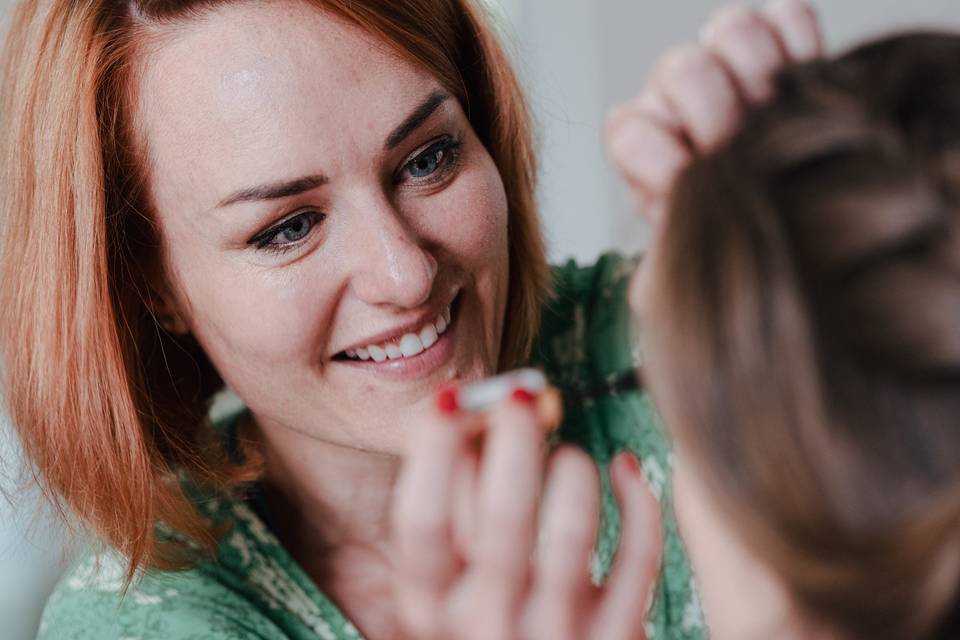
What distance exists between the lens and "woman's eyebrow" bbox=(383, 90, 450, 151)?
2.88 feet

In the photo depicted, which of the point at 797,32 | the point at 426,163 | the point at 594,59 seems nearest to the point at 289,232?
the point at 426,163

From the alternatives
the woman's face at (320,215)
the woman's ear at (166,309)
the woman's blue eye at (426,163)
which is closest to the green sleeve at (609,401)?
the woman's face at (320,215)

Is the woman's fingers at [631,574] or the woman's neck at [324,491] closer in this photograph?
the woman's fingers at [631,574]

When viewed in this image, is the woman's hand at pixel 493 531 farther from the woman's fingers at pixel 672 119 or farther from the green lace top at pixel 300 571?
the green lace top at pixel 300 571

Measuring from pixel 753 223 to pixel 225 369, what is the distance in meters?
0.65

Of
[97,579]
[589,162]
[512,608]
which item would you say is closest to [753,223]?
[512,608]

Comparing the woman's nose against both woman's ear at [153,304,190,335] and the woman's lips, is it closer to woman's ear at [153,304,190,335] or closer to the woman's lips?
the woman's lips

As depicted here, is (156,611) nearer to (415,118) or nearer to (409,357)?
(409,357)

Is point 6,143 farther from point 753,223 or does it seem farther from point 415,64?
point 753,223

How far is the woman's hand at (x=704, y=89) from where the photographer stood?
Answer: 0.63 meters

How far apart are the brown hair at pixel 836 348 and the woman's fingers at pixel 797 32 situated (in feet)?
0.43

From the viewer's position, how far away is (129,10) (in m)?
0.94

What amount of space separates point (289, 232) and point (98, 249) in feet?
0.63

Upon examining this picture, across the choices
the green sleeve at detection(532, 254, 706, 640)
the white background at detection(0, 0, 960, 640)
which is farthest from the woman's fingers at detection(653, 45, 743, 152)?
the white background at detection(0, 0, 960, 640)
